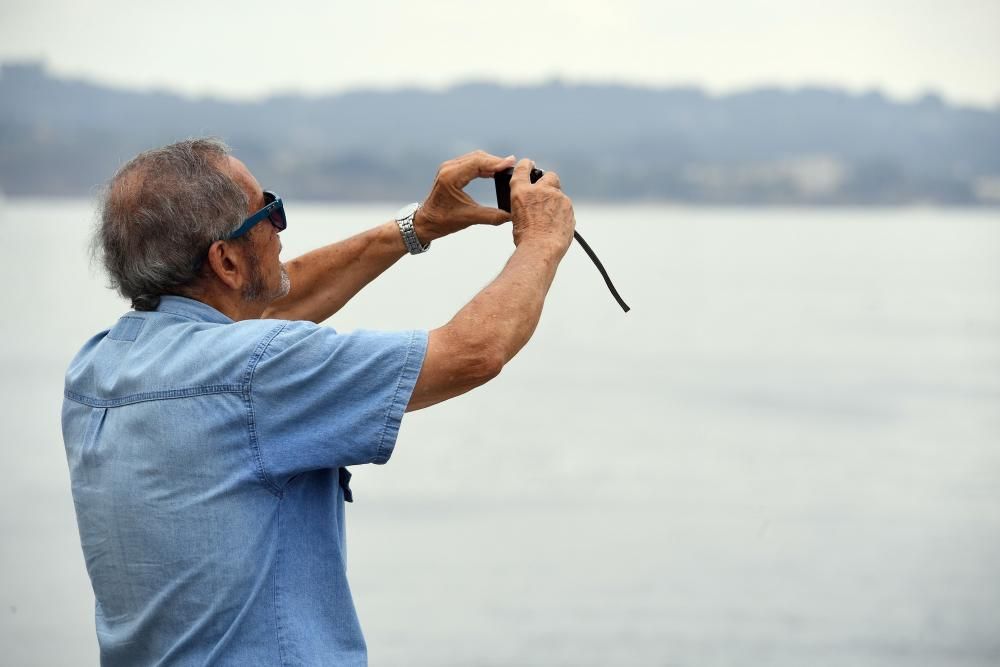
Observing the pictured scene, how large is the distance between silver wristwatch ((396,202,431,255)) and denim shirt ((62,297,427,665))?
668 millimetres

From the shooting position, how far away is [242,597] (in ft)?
5.19

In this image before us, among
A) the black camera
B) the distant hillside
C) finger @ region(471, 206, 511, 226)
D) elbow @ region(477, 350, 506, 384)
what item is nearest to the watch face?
finger @ region(471, 206, 511, 226)

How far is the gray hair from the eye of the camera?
1.65m

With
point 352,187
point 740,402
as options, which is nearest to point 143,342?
point 740,402

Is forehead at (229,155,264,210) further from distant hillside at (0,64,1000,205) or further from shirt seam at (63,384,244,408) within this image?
distant hillside at (0,64,1000,205)

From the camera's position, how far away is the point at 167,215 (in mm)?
1648

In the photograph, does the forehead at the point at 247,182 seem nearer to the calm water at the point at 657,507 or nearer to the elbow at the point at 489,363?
the elbow at the point at 489,363

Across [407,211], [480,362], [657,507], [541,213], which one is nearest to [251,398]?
[480,362]

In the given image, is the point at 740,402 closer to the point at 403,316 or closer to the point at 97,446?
the point at 403,316

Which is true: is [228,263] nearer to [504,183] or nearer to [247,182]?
[247,182]

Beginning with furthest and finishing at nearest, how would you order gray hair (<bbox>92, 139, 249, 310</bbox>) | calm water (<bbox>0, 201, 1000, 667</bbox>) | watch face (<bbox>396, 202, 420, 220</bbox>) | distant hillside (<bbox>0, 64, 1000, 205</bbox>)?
distant hillside (<bbox>0, 64, 1000, 205</bbox>) < calm water (<bbox>0, 201, 1000, 667</bbox>) < watch face (<bbox>396, 202, 420, 220</bbox>) < gray hair (<bbox>92, 139, 249, 310</bbox>)

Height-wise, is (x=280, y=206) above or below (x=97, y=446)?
above

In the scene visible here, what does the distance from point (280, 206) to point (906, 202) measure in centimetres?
7710

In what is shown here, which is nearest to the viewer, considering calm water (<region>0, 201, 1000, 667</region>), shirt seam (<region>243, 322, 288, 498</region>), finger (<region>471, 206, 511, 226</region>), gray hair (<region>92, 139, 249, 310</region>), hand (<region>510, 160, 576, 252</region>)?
shirt seam (<region>243, 322, 288, 498</region>)
